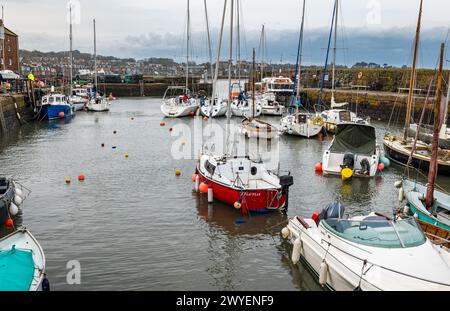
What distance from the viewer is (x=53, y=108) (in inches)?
1863

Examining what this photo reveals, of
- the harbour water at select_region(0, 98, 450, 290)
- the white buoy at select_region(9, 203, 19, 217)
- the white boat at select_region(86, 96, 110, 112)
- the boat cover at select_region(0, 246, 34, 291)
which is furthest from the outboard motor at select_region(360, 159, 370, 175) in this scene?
the white boat at select_region(86, 96, 110, 112)

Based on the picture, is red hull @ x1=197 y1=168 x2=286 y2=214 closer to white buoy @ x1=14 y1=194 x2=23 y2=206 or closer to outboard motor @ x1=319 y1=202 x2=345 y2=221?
outboard motor @ x1=319 y1=202 x2=345 y2=221

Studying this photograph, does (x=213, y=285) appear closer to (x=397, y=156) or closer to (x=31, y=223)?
(x=31, y=223)

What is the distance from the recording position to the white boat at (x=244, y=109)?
51.3m

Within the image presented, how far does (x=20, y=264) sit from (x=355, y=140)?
1883cm

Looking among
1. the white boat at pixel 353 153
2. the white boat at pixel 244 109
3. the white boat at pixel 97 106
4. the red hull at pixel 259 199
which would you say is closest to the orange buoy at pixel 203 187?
the red hull at pixel 259 199

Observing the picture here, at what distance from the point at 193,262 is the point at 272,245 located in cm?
280

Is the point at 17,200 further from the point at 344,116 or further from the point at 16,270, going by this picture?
the point at 344,116

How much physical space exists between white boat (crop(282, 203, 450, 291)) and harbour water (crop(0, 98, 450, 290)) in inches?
42.8

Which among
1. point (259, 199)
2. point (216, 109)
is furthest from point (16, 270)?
point (216, 109)

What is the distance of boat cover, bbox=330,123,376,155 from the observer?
24.1 m
